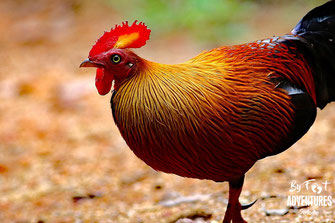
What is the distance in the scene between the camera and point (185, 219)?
3.61 m

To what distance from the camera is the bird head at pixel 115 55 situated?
2641mm

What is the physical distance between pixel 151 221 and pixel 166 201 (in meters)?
0.51

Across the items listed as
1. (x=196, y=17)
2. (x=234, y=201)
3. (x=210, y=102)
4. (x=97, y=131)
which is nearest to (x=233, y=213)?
(x=234, y=201)

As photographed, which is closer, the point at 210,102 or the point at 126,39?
the point at 210,102

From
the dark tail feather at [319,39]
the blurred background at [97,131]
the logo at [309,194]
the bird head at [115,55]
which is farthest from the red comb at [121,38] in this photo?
the logo at [309,194]

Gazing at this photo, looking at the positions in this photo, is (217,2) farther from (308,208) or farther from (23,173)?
(308,208)

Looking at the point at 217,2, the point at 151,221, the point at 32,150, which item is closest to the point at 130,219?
the point at 151,221

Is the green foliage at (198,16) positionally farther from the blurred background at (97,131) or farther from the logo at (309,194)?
the logo at (309,194)

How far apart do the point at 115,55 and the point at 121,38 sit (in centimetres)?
15

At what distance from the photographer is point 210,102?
2619 millimetres

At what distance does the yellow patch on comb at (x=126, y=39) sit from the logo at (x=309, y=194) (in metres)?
1.96

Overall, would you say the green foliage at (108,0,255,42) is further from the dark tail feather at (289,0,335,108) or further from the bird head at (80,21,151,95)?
the bird head at (80,21,151,95)

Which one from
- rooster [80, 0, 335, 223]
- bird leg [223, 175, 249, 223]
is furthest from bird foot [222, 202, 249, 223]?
rooster [80, 0, 335, 223]

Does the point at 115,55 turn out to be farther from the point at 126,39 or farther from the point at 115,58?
the point at 126,39
